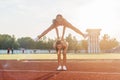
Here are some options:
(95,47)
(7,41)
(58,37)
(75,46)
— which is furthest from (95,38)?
(58,37)

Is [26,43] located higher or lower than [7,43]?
higher

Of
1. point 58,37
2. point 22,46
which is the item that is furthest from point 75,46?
point 58,37

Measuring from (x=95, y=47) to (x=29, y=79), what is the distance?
70.8 meters

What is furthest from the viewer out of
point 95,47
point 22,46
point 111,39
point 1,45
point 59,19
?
point 111,39

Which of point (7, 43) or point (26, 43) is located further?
point (26, 43)

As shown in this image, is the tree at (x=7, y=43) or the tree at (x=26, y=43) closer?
the tree at (x=7, y=43)

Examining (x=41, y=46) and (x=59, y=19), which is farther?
(x=41, y=46)

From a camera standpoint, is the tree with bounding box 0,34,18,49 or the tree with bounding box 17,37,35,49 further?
the tree with bounding box 17,37,35,49

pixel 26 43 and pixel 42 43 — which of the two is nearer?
pixel 42 43

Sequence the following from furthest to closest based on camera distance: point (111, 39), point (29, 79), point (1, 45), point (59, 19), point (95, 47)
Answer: point (111, 39) → point (1, 45) → point (95, 47) → point (59, 19) → point (29, 79)

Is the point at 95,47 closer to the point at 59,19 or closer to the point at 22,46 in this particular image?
the point at 22,46

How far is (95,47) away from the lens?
8125 cm

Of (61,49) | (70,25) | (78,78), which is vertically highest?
(70,25)

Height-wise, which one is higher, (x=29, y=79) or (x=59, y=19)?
(x=59, y=19)
